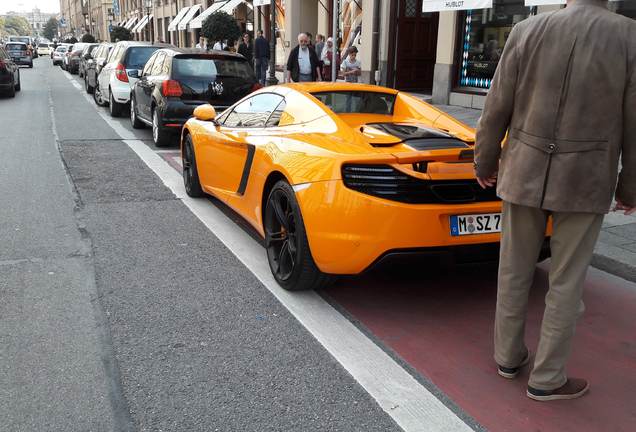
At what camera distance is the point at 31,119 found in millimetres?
14234

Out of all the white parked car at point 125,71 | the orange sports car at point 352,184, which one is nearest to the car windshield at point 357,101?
the orange sports car at point 352,184

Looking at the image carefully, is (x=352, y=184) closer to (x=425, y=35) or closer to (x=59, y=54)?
(x=425, y=35)

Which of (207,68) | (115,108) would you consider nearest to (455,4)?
(207,68)

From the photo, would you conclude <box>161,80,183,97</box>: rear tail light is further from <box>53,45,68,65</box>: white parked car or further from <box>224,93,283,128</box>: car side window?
<box>53,45,68,65</box>: white parked car

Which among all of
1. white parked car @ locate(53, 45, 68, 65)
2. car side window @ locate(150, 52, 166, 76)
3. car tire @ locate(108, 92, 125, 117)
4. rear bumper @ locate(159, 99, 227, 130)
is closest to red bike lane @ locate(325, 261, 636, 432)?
rear bumper @ locate(159, 99, 227, 130)

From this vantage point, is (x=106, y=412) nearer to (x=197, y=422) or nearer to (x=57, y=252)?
(x=197, y=422)

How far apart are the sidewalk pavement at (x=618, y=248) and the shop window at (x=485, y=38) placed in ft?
27.5

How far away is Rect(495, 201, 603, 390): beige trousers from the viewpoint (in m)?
2.86

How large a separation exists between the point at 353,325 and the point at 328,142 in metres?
1.15

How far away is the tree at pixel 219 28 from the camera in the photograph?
2317 centimetres

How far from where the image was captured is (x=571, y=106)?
272cm

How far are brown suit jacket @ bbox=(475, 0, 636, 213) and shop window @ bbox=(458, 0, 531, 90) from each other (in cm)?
1139

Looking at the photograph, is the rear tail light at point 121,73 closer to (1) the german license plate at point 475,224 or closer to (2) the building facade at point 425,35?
(2) the building facade at point 425,35

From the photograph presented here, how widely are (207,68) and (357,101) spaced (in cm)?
579
